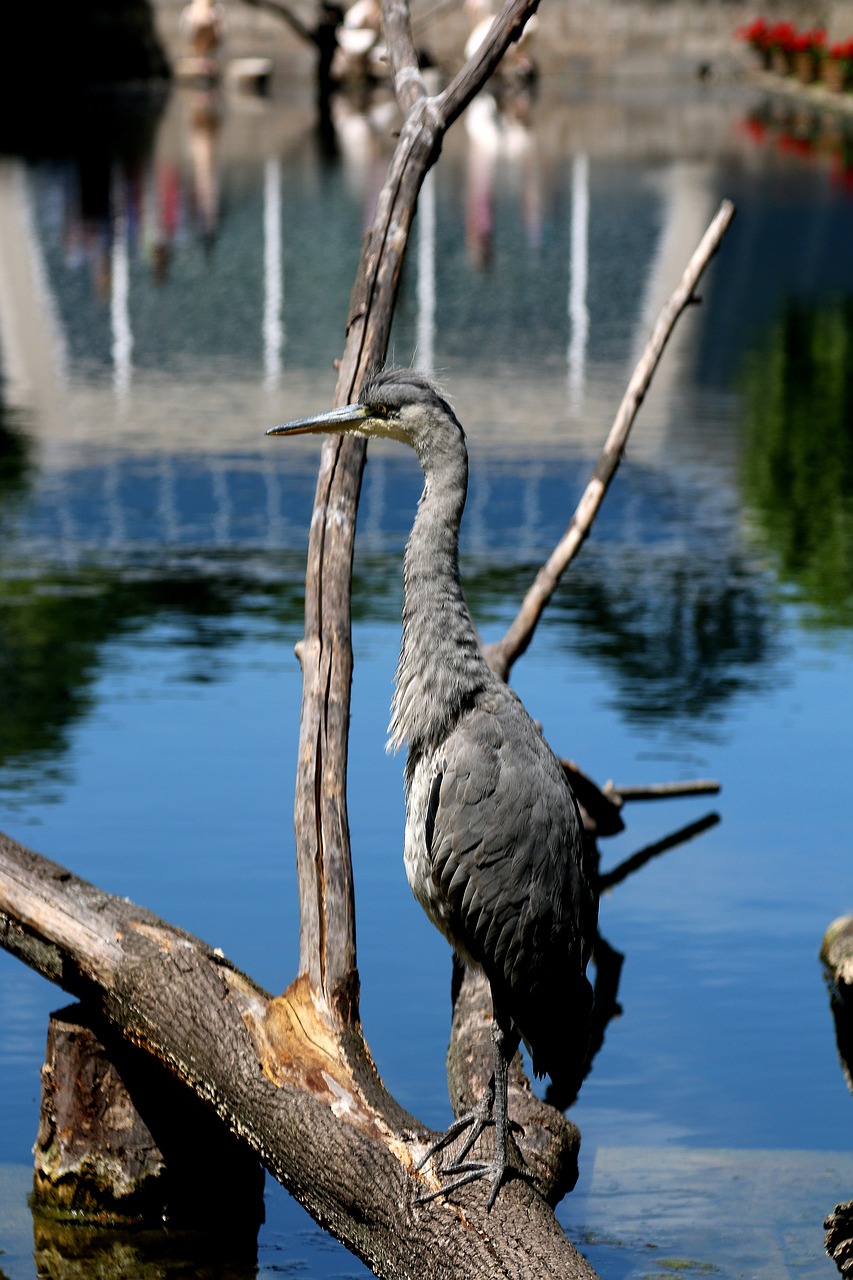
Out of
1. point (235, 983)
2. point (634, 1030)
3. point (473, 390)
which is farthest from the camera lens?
point (473, 390)

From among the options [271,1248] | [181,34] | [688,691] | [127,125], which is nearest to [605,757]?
[688,691]

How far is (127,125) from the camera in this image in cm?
3703

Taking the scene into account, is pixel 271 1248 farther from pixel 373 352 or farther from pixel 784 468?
pixel 784 468

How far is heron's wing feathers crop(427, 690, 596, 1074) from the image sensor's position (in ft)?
15.4

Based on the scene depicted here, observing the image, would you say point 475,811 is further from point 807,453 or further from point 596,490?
point 807,453

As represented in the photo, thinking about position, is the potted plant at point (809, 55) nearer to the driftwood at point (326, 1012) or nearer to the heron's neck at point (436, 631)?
the driftwood at point (326, 1012)

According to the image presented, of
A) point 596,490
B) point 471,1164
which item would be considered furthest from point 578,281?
point 471,1164

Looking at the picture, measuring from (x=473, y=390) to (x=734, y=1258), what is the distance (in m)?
10.7

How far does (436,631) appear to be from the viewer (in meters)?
4.84

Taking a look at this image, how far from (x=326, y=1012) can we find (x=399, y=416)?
4.77 feet

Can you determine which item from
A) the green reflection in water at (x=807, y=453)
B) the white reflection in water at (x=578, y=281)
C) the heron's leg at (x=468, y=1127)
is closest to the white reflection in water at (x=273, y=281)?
the white reflection in water at (x=578, y=281)

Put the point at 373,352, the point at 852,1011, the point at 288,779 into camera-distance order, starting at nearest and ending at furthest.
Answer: the point at 852,1011 → the point at 373,352 → the point at 288,779

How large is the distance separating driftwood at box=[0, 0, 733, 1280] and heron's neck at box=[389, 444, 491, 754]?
608mm

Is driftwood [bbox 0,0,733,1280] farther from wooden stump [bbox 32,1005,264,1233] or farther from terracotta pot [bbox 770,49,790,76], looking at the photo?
terracotta pot [bbox 770,49,790,76]
